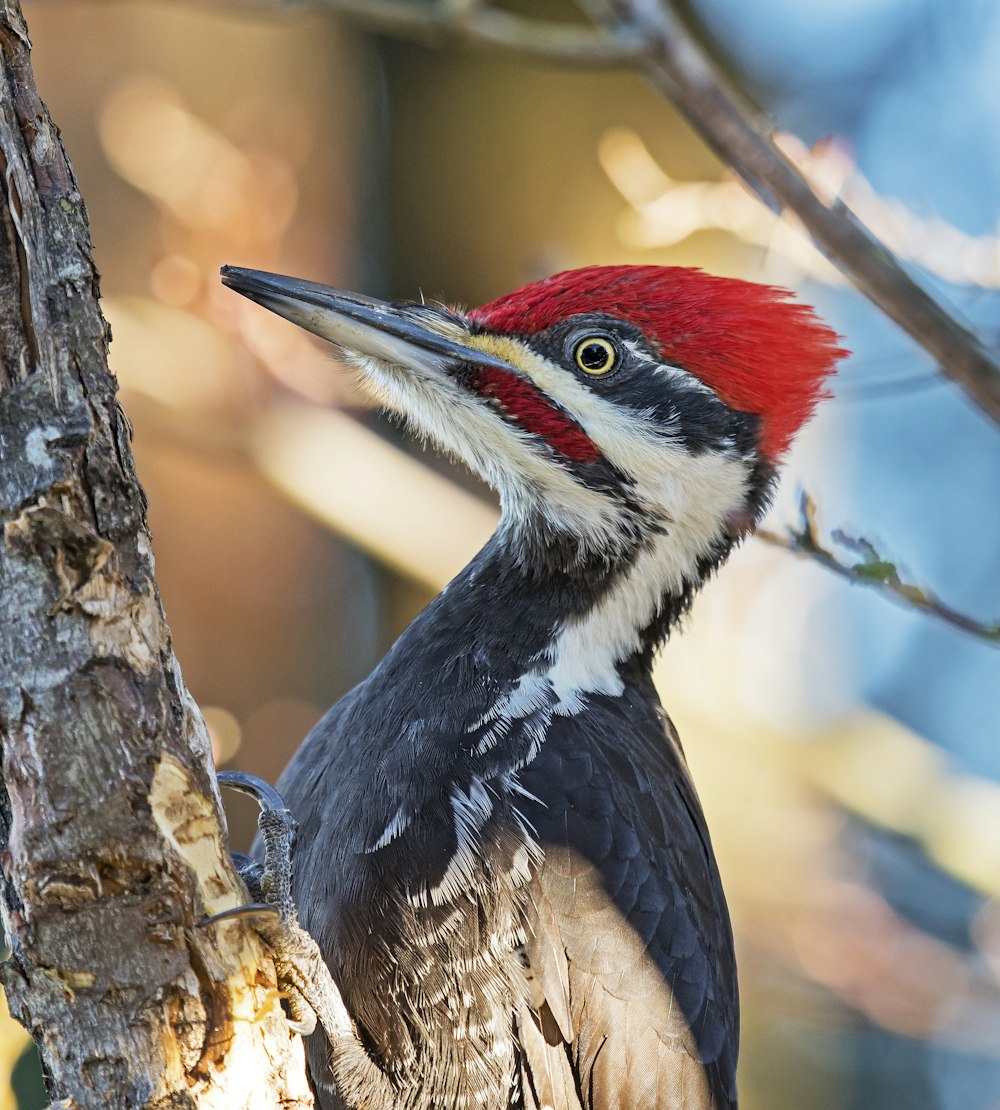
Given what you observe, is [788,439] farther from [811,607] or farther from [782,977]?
[782,977]

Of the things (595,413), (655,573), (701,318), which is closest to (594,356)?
(595,413)

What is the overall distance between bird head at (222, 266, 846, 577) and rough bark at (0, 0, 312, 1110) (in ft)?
3.99

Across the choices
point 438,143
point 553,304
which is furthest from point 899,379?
point 438,143

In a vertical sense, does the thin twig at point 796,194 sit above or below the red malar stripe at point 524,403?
above

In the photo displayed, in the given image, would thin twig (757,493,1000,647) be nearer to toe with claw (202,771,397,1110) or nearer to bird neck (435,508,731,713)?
bird neck (435,508,731,713)

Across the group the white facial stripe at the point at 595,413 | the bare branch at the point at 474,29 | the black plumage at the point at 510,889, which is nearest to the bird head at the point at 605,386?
the white facial stripe at the point at 595,413

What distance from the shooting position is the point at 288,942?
229cm

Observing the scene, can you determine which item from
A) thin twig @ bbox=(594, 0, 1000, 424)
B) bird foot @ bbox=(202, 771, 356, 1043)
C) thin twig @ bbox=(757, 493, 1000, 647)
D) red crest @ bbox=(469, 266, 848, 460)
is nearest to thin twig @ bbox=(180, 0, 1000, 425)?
thin twig @ bbox=(594, 0, 1000, 424)

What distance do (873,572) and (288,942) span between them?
122 centimetres

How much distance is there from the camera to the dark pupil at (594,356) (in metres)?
3.06

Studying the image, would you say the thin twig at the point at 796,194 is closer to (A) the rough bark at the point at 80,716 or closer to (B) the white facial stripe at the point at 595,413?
(B) the white facial stripe at the point at 595,413

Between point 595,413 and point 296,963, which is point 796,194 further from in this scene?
point 296,963

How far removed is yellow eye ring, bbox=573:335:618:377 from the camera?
3053 mm

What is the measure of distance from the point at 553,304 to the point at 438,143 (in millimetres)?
4072
